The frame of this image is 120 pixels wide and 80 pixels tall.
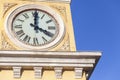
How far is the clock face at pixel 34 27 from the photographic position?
11258mm

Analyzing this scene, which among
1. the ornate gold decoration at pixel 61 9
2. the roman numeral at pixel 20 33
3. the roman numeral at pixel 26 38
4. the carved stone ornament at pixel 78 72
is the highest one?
the ornate gold decoration at pixel 61 9

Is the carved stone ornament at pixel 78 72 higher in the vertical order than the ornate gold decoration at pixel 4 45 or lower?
lower

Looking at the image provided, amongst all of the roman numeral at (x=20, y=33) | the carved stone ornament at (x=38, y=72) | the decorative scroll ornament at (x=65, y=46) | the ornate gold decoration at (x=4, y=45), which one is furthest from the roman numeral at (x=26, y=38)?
the carved stone ornament at (x=38, y=72)

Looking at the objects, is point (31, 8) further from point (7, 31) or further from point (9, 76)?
point (9, 76)

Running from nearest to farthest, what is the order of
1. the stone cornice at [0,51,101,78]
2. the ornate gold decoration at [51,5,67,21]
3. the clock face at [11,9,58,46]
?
the stone cornice at [0,51,101,78]
the clock face at [11,9,58,46]
the ornate gold decoration at [51,5,67,21]

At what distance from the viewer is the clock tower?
10555 mm

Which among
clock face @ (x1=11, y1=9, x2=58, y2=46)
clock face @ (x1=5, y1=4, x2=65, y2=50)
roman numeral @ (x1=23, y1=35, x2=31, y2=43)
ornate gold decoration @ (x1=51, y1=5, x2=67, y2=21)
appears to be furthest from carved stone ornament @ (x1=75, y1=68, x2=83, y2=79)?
ornate gold decoration @ (x1=51, y1=5, x2=67, y2=21)

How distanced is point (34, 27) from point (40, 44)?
62 cm

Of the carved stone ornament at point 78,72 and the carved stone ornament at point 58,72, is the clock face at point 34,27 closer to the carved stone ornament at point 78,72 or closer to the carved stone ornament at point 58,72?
the carved stone ornament at point 58,72

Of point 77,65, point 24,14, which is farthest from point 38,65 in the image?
point 24,14

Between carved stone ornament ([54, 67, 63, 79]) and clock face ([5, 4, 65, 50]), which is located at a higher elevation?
clock face ([5, 4, 65, 50])

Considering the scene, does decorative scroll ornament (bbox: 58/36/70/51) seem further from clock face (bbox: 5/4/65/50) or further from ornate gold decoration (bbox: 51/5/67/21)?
ornate gold decoration (bbox: 51/5/67/21)

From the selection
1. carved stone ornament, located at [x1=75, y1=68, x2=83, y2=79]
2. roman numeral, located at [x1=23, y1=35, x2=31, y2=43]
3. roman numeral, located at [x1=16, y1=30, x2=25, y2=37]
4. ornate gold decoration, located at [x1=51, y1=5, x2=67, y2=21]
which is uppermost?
ornate gold decoration, located at [x1=51, y1=5, x2=67, y2=21]

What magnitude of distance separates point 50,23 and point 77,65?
1.71m
